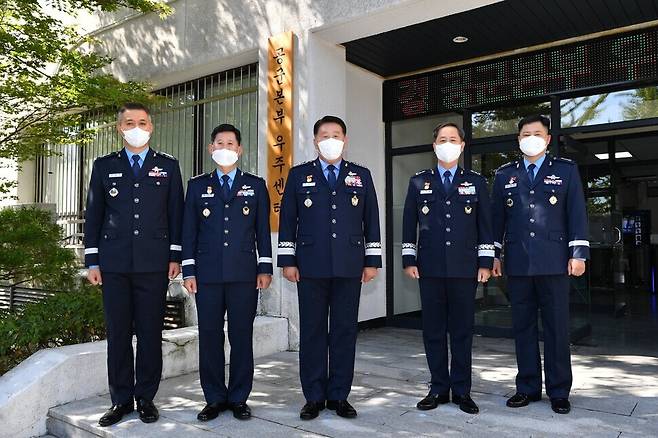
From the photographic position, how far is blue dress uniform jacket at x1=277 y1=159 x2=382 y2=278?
342 cm

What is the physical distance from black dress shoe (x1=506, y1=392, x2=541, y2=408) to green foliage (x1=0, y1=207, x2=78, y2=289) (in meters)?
4.45

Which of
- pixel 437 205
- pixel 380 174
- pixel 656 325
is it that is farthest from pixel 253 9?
pixel 656 325

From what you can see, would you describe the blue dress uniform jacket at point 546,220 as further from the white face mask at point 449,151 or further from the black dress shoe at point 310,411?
the black dress shoe at point 310,411

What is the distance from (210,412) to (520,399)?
2.01 metres

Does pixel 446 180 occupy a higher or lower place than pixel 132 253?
higher

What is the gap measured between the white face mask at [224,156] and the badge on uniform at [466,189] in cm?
148

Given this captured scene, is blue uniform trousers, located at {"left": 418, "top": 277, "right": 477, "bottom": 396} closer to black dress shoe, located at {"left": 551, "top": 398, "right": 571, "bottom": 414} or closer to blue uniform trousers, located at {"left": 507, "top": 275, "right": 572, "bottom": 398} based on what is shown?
blue uniform trousers, located at {"left": 507, "top": 275, "right": 572, "bottom": 398}

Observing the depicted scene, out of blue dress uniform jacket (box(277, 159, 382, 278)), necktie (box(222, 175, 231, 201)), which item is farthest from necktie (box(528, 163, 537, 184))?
necktie (box(222, 175, 231, 201))

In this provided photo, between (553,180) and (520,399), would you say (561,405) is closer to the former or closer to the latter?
(520,399)

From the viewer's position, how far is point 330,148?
3.47 m

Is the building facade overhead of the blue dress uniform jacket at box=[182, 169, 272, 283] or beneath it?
overhead

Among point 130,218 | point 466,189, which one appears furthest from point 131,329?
point 466,189

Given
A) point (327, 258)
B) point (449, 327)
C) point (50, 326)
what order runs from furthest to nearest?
point (50, 326)
point (449, 327)
point (327, 258)

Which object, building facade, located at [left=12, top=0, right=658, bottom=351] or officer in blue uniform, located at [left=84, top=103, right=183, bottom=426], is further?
building facade, located at [left=12, top=0, right=658, bottom=351]
